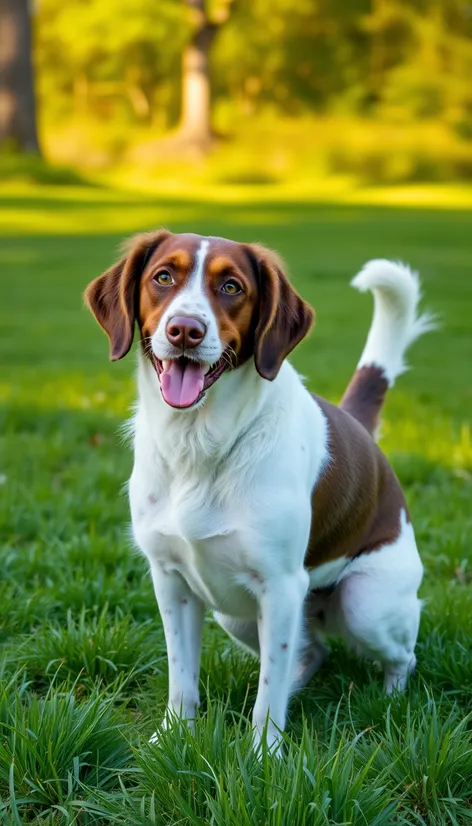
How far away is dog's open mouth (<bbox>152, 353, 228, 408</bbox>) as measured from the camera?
2.67 meters

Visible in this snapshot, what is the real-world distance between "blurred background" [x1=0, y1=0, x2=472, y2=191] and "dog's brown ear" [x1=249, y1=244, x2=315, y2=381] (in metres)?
22.5

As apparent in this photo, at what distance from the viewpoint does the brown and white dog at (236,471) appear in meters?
2.74

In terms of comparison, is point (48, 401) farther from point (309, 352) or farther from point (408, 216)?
point (408, 216)

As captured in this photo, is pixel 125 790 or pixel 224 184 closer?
pixel 125 790

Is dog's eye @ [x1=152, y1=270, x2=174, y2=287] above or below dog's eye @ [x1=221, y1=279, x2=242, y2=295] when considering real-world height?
above

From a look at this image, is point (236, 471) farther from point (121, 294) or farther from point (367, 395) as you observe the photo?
point (367, 395)

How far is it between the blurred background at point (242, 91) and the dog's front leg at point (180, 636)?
888 inches

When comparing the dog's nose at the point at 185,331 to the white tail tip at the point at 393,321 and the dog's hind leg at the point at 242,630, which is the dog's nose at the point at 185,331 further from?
the white tail tip at the point at 393,321

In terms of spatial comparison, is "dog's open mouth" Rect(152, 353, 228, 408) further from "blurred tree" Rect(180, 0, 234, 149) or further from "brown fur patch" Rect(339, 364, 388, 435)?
"blurred tree" Rect(180, 0, 234, 149)

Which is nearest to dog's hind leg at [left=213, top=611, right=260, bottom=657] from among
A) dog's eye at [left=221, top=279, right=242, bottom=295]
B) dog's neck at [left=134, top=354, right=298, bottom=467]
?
dog's neck at [left=134, top=354, right=298, bottom=467]

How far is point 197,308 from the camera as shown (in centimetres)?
264

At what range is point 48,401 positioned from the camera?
6.96 metres

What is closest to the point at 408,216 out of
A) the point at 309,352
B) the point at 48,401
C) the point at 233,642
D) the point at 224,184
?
the point at 224,184

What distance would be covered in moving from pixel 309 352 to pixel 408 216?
13.0 meters
